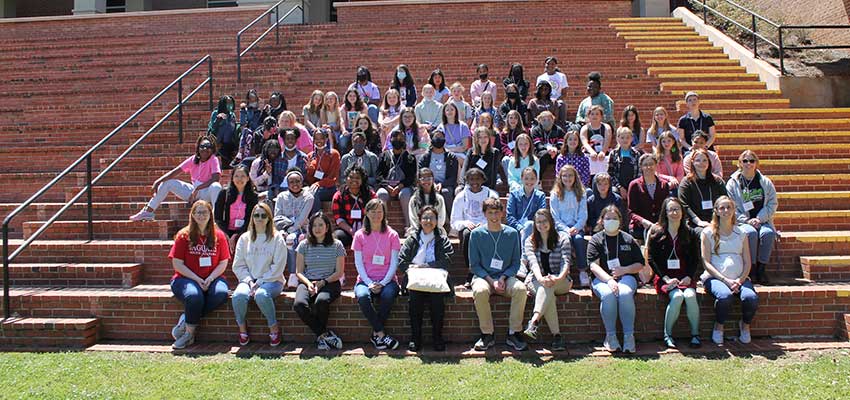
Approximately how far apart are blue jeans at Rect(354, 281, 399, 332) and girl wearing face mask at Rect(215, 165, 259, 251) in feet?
6.36

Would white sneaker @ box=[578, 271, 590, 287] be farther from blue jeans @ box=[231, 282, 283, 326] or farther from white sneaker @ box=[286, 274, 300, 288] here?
blue jeans @ box=[231, 282, 283, 326]

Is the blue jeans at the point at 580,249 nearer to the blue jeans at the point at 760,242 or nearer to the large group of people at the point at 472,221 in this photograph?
the large group of people at the point at 472,221

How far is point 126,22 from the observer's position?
1777cm

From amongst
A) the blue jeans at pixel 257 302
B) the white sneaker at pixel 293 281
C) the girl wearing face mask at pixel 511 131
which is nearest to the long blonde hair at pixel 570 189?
the girl wearing face mask at pixel 511 131

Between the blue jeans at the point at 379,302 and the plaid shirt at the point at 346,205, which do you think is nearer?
the blue jeans at the point at 379,302

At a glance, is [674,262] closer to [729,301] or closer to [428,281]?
[729,301]

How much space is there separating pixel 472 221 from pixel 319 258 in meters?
1.94

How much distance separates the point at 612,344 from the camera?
600 centimetres

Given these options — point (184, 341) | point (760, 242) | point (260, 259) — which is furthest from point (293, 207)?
point (760, 242)

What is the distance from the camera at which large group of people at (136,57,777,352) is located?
626 cm

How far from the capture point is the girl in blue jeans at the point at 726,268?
6.09 metres

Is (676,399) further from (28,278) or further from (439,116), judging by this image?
(28,278)

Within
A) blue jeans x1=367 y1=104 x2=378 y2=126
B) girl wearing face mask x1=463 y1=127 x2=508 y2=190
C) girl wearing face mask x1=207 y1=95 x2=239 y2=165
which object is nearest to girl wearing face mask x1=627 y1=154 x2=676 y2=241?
girl wearing face mask x1=463 y1=127 x2=508 y2=190

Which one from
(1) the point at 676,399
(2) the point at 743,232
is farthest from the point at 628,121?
(1) the point at 676,399
